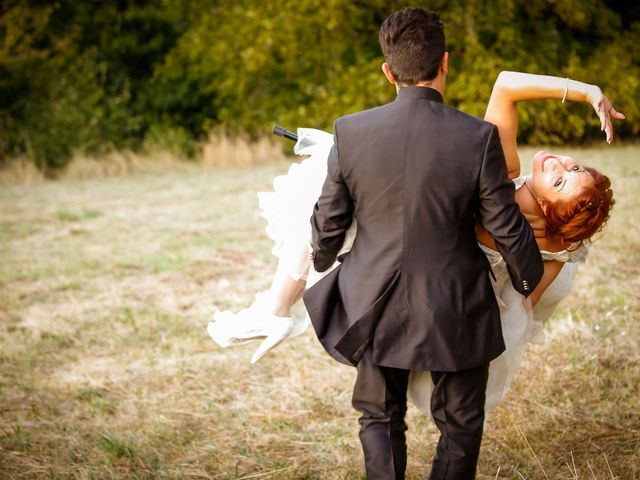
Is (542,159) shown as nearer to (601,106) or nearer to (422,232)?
(601,106)

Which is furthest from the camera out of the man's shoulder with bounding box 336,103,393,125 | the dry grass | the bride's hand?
the dry grass

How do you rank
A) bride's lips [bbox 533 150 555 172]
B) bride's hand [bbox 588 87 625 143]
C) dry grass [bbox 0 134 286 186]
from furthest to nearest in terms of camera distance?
dry grass [bbox 0 134 286 186] → bride's lips [bbox 533 150 555 172] → bride's hand [bbox 588 87 625 143]

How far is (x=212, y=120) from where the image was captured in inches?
730

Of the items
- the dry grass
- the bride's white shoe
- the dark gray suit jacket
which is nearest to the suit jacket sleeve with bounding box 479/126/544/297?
the dark gray suit jacket

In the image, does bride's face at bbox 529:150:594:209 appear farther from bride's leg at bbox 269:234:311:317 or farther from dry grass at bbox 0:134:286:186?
dry grass at bbox 0:134:286:186

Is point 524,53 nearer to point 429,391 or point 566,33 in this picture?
point 566,33

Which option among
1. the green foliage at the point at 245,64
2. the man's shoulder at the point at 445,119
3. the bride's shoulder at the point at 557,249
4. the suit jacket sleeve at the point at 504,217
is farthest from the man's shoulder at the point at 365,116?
the green foliage at the point at 245,64

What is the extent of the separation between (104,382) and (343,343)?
2227 mm

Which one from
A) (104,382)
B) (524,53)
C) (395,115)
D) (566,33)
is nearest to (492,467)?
(395,115)

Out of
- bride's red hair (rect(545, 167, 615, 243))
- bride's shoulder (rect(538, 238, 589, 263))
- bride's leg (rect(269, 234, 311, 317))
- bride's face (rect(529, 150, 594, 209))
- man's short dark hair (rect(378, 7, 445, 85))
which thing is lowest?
bride's leg (rect(269, 234, 311, 317))

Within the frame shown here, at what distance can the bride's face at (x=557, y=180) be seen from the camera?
2.32 meters

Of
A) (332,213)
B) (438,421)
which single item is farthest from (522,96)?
(438,421)

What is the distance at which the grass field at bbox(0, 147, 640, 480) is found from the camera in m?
3.09

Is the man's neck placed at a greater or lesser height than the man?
greater
